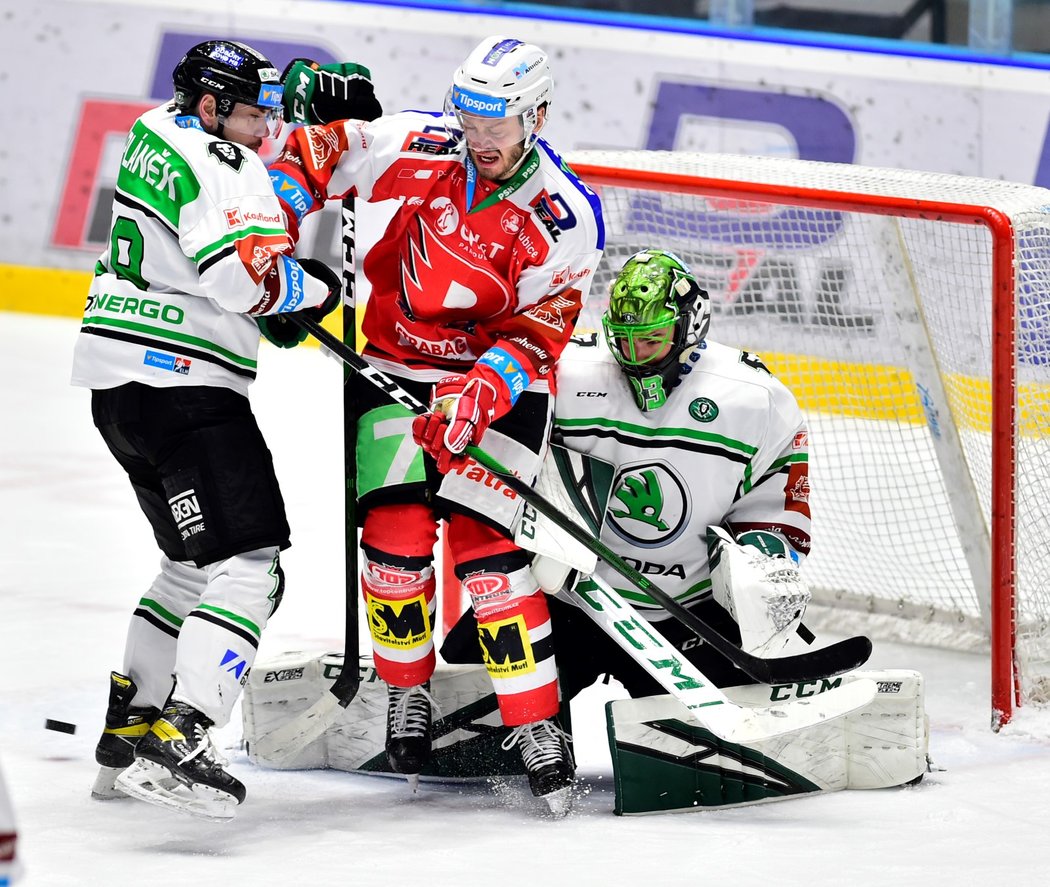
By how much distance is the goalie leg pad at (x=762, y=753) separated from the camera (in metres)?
2.92

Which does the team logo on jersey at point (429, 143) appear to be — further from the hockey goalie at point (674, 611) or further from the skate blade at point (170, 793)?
the skate blade at point (170, 793)

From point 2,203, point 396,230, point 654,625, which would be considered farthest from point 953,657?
point 2,203

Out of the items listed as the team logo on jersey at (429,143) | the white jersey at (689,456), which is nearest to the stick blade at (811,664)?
the white jersey at (689,456)

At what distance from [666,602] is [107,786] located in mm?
1008

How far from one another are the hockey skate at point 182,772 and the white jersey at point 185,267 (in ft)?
1.80

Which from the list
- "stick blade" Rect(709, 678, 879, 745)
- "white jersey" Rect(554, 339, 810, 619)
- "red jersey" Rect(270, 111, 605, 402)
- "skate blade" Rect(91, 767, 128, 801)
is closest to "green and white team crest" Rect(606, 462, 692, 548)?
"white jersey" Rect(554, 339, 810, 619)

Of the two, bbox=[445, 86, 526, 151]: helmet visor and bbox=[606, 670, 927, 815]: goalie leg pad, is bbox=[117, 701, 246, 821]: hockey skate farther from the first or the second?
bbox=[445, 86, 526, 151]: helmet visor

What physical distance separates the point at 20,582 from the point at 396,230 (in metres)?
1.77

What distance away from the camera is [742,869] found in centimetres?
264

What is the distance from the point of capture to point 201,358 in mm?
2826

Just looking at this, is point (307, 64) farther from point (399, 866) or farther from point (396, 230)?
point (399, 866)

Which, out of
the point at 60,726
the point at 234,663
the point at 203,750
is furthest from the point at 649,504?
the point at 60,726

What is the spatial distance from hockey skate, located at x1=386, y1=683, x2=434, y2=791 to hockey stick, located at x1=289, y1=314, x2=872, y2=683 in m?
0.40

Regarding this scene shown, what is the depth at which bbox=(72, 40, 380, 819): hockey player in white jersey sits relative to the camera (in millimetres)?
2701
